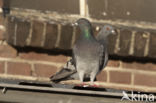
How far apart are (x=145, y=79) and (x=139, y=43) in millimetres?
294

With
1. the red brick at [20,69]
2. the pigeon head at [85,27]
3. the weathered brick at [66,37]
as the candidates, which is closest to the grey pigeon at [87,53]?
the pigeon head at [85,27]

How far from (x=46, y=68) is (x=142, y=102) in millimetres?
1501

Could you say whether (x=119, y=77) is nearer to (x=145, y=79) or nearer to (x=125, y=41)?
(x=145, y=79)

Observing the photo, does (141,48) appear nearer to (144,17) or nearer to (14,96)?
(144,17)

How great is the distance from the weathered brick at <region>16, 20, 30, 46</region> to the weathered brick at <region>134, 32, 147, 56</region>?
0.69m

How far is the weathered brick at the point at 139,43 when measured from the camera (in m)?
2.82

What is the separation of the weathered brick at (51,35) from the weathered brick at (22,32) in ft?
0.41

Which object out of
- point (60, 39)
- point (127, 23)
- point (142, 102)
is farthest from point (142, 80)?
point (142, 102)

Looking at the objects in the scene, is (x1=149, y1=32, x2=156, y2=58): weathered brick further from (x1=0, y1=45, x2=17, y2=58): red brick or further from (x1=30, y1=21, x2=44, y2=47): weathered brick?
(x1=0, y1=45, x2=17, y2=58): red brick

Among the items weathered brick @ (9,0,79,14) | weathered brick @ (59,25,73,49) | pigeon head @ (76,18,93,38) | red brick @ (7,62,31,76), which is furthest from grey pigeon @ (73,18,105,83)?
weathered brick @ (9,0,79,14)

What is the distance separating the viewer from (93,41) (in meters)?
2.41

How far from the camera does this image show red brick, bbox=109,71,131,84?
9.68 feet

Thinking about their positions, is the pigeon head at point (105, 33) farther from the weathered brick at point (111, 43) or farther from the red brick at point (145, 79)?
the red brick at point (145, 79)

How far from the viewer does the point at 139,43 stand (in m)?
2.82
